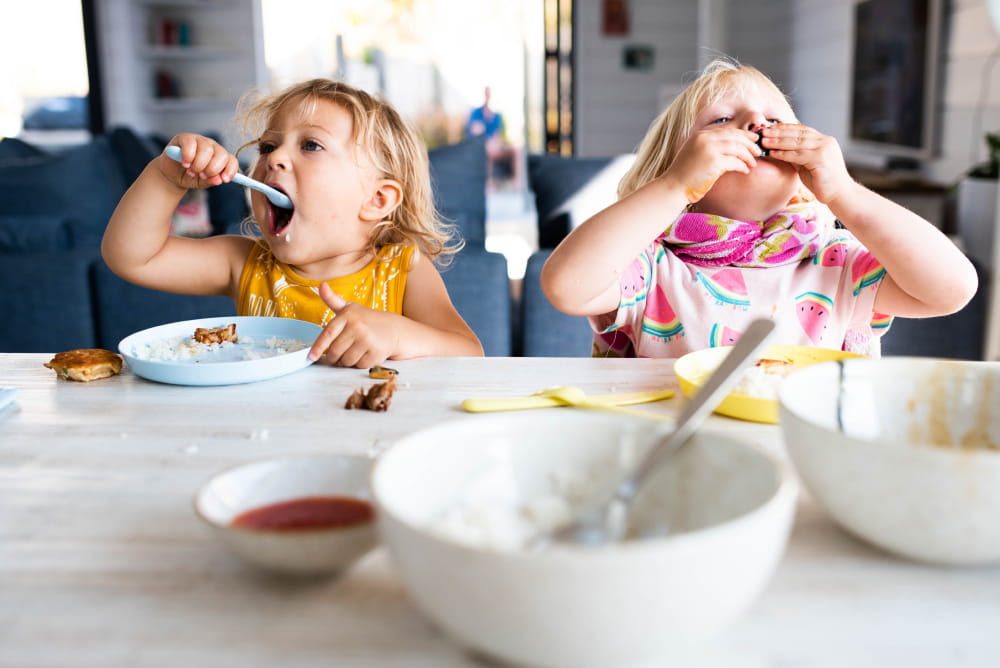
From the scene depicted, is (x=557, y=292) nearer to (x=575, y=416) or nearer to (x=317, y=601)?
(x=575, y=416)

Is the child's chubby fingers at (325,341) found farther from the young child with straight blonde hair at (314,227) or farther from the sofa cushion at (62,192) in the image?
the sofa cushion at (62,192)

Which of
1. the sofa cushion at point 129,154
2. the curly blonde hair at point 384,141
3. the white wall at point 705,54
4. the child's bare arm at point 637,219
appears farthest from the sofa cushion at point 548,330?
the white wall at point 705,54

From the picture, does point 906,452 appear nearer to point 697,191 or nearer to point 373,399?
point 373,399

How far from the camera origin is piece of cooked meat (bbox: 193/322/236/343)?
105cm

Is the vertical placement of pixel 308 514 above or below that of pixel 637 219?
below

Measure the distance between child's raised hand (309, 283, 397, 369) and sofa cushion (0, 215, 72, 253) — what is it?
6.53ft

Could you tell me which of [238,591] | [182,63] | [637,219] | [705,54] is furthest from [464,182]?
[182,63]

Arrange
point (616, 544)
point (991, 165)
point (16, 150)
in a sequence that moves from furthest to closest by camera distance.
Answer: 1. point (16, 150)
2. point (991, 165)
3. point (616, 544)

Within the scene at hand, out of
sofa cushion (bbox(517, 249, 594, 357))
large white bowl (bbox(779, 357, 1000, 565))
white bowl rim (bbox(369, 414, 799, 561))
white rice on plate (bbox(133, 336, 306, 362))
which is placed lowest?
sofa cushion (bbox(517, 249, 594, 357))

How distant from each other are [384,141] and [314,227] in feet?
0.69

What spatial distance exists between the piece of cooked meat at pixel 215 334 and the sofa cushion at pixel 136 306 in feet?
4.56

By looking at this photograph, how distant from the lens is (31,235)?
2594 mm

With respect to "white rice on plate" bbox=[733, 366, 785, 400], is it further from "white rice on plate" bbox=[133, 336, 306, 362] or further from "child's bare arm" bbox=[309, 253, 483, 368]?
"white rice on plate" bbox=[133, 336, 306, 362]

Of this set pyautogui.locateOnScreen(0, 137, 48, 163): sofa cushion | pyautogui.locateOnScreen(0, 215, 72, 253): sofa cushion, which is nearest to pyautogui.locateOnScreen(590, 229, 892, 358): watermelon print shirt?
pyautogui.locateOnScreen(0, 215, 72, 253): sofa cushion
